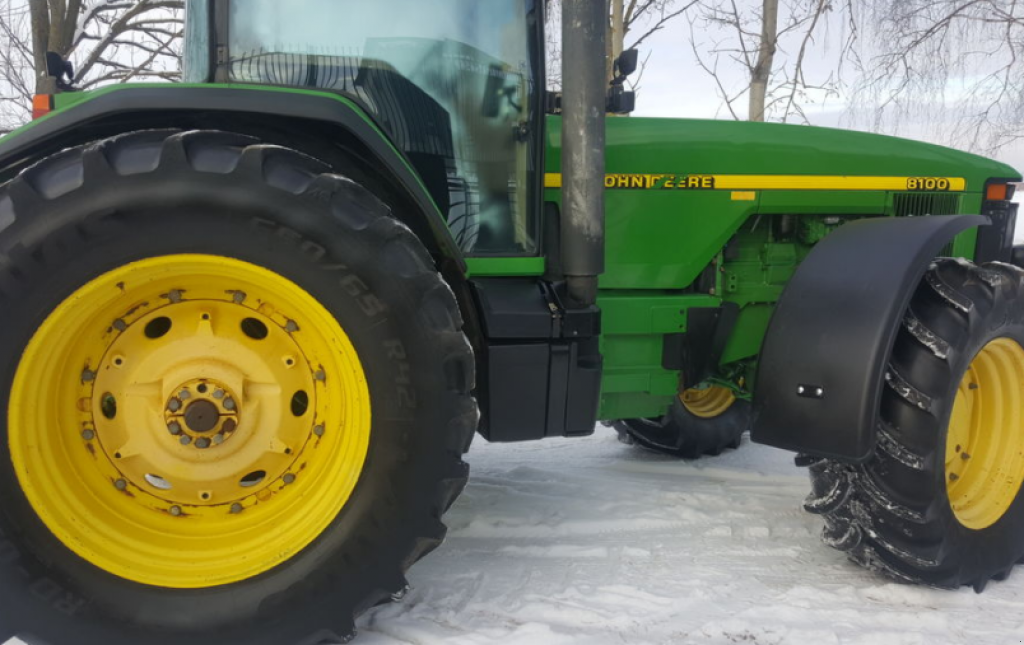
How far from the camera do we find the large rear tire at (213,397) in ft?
5.67

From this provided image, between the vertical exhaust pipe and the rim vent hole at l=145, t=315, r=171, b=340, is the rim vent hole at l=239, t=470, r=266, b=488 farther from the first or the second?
the vertical exhaust pipe

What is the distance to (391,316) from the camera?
6.10 ft

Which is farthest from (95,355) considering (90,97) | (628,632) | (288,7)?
(628,632)

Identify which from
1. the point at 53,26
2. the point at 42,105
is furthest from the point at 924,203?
the point at 53,26

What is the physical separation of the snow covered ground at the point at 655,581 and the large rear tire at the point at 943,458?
124mm

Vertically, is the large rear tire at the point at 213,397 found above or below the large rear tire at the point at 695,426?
above

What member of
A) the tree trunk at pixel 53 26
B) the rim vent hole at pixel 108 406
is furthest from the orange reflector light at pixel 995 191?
the tree trunk at pixel 53 26

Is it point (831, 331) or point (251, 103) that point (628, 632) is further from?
point (251, 103)

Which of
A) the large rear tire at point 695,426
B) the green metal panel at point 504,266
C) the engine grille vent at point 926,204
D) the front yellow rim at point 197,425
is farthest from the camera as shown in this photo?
the large rear tire at point 695,426

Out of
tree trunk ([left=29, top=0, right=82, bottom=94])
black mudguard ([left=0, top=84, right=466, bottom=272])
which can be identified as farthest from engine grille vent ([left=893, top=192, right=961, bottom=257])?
tree trunk ([left=29, top=0, right=82, bottom=94])

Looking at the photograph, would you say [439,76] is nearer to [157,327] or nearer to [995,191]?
[157,327]

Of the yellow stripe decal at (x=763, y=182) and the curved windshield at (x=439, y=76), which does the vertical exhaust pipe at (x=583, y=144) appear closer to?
the curved windshield at (x=439, y=76)

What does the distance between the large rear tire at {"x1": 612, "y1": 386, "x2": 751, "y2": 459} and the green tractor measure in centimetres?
74

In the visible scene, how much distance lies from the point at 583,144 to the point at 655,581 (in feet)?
4.56
